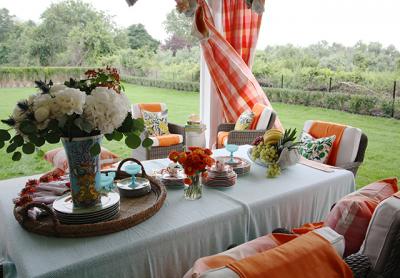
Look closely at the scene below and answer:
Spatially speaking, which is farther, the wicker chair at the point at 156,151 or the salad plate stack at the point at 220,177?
the wicker chair at the point at 156,151

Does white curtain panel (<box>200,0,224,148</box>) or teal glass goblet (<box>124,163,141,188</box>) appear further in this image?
white curtain panel (<box>200,0,224,148</box>)

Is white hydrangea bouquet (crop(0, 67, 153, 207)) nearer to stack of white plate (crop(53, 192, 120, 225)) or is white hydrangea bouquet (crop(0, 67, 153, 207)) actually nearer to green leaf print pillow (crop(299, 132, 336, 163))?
stack of white plate (crop(53, 192, 120, 225))

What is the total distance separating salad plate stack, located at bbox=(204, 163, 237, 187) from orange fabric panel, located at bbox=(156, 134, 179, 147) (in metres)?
1.91

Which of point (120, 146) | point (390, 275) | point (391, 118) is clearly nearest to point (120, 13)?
point (120, 146)

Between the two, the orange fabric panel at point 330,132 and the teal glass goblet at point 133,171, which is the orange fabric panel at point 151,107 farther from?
the teal glass goblet at point 133,171

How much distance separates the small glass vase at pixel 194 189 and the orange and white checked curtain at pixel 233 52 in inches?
104

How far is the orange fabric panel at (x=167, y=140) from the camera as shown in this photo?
3.72 metres

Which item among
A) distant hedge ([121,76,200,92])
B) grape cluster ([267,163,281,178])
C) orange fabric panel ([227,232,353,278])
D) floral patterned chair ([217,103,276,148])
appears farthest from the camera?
distant hedge ([121,76,200,92])

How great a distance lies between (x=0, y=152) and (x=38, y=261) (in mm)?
3137

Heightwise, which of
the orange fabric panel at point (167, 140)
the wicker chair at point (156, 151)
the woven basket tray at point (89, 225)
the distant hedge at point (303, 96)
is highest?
the distant hedge at point (303, 96)

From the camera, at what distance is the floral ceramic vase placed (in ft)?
4.27

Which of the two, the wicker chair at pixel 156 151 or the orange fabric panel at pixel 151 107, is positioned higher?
the orange fabric panel at pixel 151 107

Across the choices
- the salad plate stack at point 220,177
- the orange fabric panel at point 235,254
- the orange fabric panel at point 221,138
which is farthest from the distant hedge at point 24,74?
the orange fabric panel at point 235,254

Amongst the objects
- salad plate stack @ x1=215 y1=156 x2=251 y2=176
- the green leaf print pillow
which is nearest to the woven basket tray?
salad plate stack @ x1=215 y1=156 x2=251 y2=176
